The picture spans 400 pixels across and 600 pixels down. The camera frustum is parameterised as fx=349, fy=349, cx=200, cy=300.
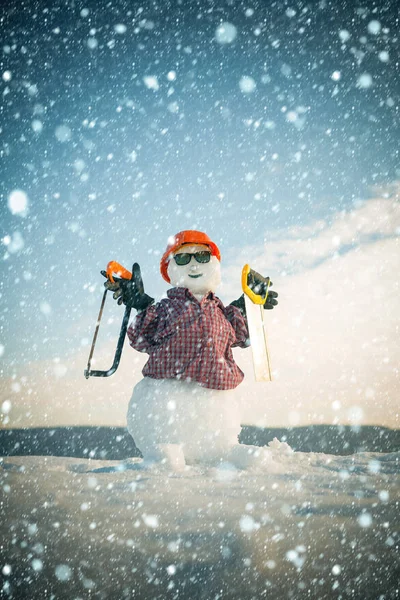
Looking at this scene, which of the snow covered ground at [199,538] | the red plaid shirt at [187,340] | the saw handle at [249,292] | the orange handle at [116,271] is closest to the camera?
the snow covered ground at [199,538]

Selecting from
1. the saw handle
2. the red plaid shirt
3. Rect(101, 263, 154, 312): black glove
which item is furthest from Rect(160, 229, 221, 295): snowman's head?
Rect(101, 263, 154, 312): black glove

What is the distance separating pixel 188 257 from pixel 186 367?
1.02 metres

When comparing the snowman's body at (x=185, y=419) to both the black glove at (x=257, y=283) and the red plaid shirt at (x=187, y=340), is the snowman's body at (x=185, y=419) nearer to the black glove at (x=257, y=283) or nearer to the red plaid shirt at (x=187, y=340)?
the red plaid shirt at (x=187, y=340)

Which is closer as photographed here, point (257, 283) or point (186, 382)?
point (186, 382)

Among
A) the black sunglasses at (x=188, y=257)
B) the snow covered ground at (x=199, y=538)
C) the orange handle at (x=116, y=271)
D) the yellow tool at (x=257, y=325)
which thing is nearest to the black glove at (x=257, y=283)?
the yellow tool at (x=257, y=325)

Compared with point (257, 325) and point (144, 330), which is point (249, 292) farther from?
point (144, 330)

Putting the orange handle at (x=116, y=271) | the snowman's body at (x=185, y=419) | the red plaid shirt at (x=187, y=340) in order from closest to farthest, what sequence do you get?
1. the snowman's body at (x=185, y=419)
2. the red plaid shirt at (x=187, y=340)
3. the orange handle at (x=116, y=271)

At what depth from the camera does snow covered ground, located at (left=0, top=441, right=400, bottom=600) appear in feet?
3.09

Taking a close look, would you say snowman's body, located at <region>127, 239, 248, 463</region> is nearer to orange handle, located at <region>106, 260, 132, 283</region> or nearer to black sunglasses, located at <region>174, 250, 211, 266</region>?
black sunglasses, located at <region>174, 250, 211, 266</region>

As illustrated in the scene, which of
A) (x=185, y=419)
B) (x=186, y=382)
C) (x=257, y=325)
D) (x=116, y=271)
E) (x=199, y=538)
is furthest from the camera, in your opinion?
(x=257, y=325)

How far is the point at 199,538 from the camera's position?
1165mm

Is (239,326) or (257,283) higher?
(257,283)

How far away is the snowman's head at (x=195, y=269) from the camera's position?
3.19 m

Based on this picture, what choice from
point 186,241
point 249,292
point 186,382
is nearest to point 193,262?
point 186,241
